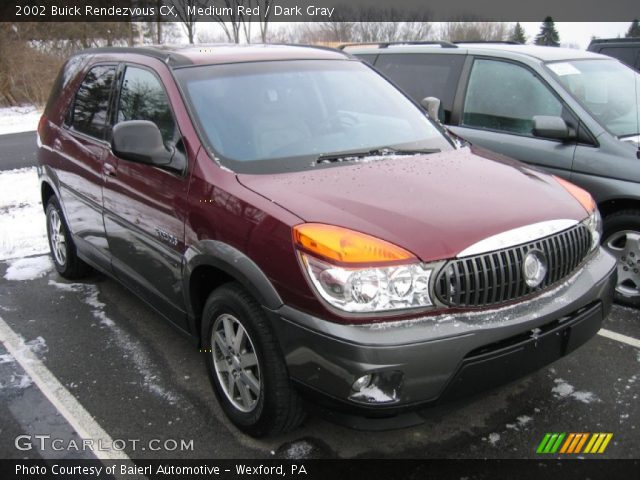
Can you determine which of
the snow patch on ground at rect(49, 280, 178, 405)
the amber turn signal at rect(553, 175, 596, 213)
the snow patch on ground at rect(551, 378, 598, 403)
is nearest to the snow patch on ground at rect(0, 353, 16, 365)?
the snow patch on ground at rect(49, 280, 178, 405)

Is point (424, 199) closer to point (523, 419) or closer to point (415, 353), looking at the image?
point (415, 353)

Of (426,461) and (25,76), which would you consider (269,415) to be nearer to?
(426,461)

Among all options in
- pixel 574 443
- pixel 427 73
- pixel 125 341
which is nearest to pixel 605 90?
pixel 427 73

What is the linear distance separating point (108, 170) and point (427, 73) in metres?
3.19

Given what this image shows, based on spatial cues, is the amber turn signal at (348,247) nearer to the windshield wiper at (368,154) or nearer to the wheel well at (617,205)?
the windshield wiper at (368,154)

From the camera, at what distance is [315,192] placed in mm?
2605

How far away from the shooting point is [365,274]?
225 cm

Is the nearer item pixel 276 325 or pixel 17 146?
pixel 276 325

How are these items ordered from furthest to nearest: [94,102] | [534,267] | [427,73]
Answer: [427,73] < [94,102] < [534,267]

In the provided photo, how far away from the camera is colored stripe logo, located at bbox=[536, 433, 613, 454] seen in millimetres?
2723

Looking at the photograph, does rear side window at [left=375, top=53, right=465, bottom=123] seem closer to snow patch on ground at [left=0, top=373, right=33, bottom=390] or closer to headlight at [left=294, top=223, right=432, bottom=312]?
headlight at [left=294, top=223, right=432, bottom=312]

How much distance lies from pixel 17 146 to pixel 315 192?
12785 mm

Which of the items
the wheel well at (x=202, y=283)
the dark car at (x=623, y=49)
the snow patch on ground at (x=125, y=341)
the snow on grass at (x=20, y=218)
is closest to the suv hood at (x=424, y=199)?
the wheel well at (x=202, y=283)

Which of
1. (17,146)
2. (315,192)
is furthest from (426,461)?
(17,146)
